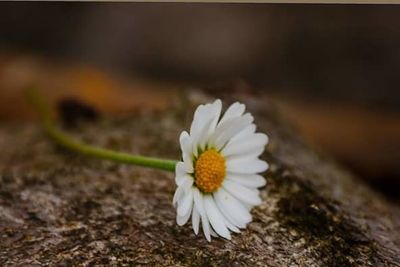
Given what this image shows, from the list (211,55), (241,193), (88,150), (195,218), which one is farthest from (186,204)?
(211,55)

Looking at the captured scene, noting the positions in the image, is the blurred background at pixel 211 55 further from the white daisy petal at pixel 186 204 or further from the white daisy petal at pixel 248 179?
the white daisy petal at pixel 186 204

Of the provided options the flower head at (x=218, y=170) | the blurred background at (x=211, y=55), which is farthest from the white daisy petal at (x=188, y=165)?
the blurred background at (x=211, y=55)

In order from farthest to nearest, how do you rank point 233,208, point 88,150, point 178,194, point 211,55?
point 211,55, point 88,150, point 233,208, point 178,194

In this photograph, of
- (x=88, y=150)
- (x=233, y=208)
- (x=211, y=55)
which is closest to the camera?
(x=233, y=208)

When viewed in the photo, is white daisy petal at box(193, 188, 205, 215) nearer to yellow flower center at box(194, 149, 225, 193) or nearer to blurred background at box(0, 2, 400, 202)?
yellow flower center at box(194, 149, 225, 193)

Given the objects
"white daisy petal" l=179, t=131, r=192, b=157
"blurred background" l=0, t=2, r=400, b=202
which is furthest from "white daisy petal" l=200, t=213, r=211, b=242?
"blurred background" l=0, t=2, r=400, b=202

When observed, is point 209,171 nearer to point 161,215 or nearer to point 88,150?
point 161,215

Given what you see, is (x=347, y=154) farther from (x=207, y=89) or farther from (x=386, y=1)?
(x=386, y=1)
